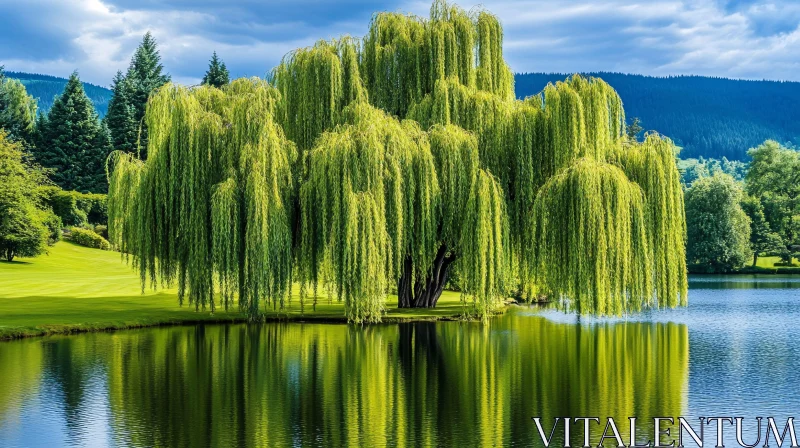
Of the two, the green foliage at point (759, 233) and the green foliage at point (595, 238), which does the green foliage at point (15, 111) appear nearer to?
the green foliage at point (595, 238)

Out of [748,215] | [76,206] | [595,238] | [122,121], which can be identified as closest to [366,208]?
[595,238]

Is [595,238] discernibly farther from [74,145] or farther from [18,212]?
[74,145]

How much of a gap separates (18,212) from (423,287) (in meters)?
28.0

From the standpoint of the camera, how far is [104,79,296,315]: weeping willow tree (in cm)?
2695

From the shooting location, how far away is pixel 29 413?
15.7 metres

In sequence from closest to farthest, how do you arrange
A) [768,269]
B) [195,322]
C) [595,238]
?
[595,238] < [195,322] < [768,269]

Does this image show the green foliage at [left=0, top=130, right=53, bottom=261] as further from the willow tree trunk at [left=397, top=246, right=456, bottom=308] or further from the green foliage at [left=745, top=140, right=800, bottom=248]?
the green foliage at [left=745, top=140, right=800, bottom=248]

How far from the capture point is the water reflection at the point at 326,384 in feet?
47.4

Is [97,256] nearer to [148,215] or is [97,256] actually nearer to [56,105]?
[56,105]

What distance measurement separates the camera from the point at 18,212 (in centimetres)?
4959

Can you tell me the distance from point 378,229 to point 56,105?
5918cm

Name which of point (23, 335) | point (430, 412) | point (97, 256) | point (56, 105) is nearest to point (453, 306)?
point (23, 335)

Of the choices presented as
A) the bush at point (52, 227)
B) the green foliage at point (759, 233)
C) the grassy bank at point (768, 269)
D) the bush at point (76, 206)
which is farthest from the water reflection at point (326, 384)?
the green foliage at point (759, 233)

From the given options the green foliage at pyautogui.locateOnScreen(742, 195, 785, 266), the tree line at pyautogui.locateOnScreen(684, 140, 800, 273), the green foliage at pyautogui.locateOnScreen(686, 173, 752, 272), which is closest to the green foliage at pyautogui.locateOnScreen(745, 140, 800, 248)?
the tree line at pyautogui.locateOnScreen(684, 140, 800, 273)
